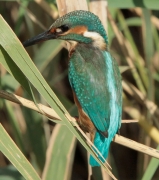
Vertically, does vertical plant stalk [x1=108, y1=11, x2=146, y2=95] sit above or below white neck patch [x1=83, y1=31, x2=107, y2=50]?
below

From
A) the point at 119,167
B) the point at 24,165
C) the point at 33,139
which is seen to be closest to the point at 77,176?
the point at 119,167

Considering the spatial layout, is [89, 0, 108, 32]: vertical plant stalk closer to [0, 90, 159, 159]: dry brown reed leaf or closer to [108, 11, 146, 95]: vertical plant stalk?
[108, 11, 146, 95]: vertical plant stalk

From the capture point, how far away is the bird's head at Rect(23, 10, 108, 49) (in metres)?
1.61

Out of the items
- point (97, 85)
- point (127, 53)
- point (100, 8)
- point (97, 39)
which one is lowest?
point (127, 53)

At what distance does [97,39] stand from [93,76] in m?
0.15

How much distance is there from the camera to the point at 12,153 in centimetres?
111

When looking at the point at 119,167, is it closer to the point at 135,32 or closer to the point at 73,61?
the point at 135,32

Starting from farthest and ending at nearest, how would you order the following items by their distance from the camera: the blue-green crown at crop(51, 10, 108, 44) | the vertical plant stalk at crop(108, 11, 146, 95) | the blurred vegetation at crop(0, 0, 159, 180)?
the vertical plant stalk at crop(108, 11, 146, 95) < the blurred vegetation at crop(0, 0, 159, 180) < the blue-green crown at crop(51, 10, 108, 44)

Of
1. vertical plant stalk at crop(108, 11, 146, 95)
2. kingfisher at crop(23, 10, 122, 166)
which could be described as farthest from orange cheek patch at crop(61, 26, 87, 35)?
vertical plant stalk at crop(108, 11, 146, 95)

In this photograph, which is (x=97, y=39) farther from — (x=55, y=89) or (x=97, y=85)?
(x=55, y=89)

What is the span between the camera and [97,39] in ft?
5.83

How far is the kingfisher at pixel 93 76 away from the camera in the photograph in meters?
1.65

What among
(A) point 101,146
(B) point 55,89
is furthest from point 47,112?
(B) point 55,89

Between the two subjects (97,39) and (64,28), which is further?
(97,39)
